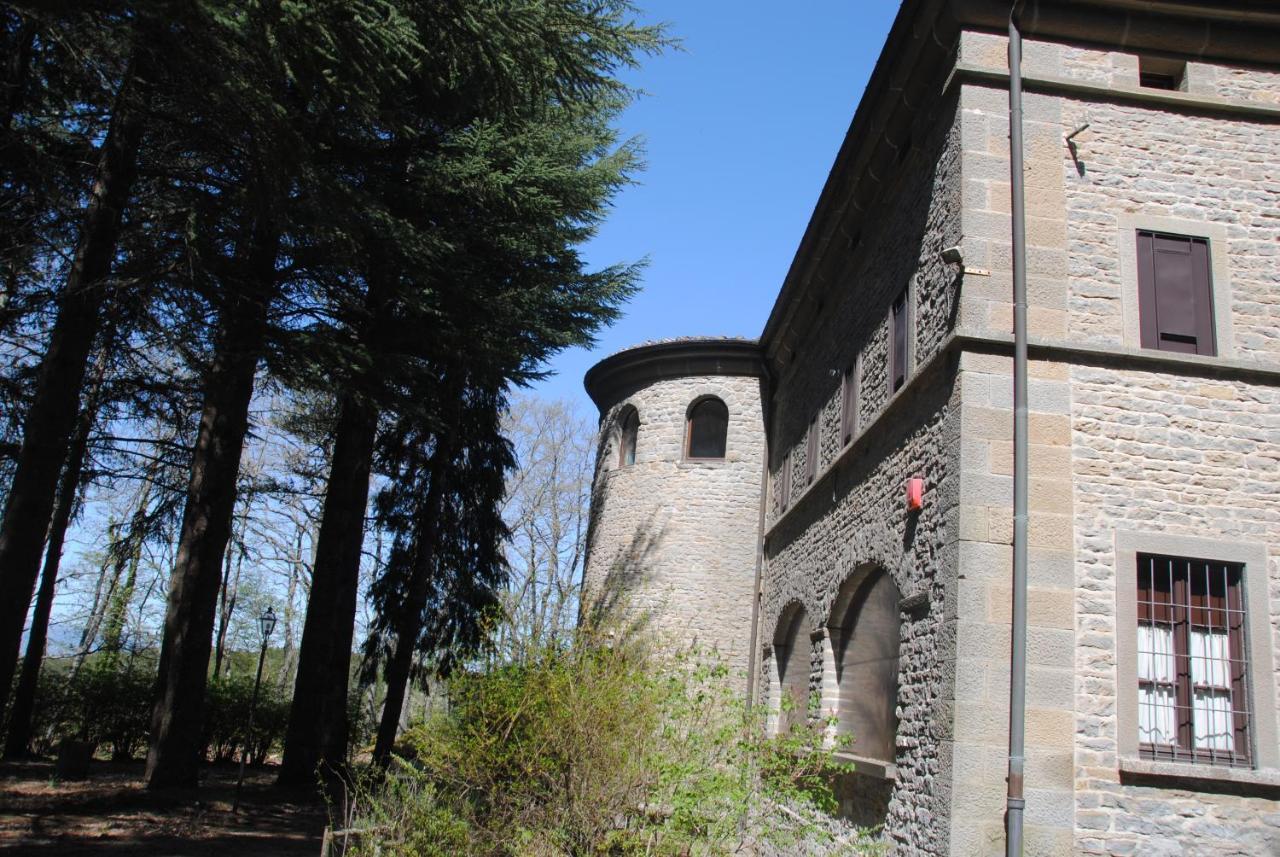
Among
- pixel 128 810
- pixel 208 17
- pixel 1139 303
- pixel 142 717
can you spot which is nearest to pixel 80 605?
pixel 142 717

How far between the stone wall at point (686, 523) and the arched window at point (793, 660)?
1.78 meters

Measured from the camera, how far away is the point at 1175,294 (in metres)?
7.71

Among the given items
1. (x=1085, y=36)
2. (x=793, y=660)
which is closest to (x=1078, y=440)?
(x=1085, y=36)

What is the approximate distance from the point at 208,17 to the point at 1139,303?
7.81m

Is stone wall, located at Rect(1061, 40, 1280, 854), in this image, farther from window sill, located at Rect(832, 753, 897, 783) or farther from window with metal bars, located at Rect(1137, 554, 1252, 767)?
window sill, located at Rect(832, 753, 897, 783)

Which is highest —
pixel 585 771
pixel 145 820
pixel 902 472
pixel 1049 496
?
pixel 902 472

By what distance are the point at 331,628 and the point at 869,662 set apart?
8149 millimetres

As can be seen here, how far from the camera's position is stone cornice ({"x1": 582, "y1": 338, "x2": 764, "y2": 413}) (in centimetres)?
1670

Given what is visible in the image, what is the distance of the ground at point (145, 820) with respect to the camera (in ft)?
29.2

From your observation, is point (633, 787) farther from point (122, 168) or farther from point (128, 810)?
point (122, 168)

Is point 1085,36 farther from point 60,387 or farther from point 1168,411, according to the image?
point 60,387

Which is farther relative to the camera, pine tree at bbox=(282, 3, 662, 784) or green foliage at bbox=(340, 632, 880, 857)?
pine tree at bbox=(282, 3, 662, 784)

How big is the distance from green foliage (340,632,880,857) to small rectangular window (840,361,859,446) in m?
4.07

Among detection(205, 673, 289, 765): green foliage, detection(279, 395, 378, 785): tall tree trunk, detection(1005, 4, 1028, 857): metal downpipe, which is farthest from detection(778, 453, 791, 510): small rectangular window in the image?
detection(205, 673, 289, 765): green foliage
